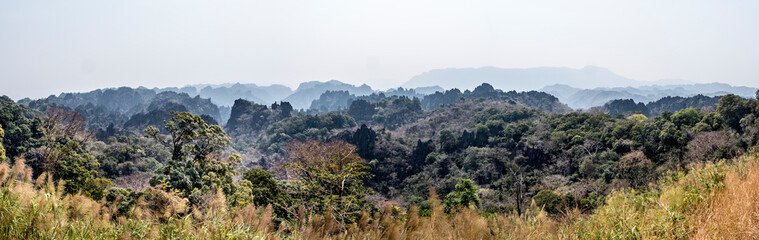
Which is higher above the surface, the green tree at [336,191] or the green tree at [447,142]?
the green tree at [336,191]

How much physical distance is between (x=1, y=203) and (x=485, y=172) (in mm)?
29881

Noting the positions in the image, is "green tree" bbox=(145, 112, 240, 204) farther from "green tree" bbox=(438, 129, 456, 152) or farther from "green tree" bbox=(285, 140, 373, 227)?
"green tree" bbox=(438, 129, 456, 152)

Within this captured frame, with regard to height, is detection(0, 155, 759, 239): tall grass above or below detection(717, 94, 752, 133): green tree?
above

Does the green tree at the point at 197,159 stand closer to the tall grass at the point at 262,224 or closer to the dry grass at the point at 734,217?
the tall grass at the point at 262,224

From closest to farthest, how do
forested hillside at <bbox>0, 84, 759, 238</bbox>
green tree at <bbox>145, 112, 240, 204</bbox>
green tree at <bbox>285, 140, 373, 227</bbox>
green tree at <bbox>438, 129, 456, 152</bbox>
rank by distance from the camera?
forested hillside at <bbox>0, 84, 759, 238</bbox>, green tree at <bbox>285, 140, 373, 227</bbox>, green tree at <bbox>145, 112, 240, 204</bbox>, green tree at <bbox>438, 129, 456, 152</bbox>

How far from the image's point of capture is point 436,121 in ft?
178

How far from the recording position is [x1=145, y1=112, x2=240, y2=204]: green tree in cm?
1123

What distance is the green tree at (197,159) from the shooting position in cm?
1123

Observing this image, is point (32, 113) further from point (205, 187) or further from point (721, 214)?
point (721, 214)

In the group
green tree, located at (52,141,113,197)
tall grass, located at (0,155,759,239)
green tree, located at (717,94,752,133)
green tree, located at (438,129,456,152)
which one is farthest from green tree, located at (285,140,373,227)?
green tree, located at (438,129,456,152)

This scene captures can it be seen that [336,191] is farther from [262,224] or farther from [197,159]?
[197,159]

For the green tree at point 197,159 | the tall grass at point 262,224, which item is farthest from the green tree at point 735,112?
the green tree at point 197,159

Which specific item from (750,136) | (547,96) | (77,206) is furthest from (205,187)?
(547,96)

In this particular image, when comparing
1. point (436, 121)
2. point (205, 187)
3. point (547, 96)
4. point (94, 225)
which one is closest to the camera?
point (94, 225)
